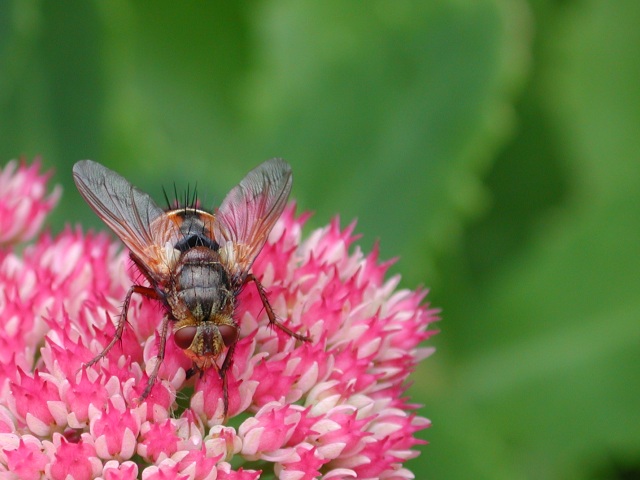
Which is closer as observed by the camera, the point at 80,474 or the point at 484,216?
the point at 80,474

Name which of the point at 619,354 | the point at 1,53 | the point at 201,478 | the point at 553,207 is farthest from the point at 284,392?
the point at 553,207

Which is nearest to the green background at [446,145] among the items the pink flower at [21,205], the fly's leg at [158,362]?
the pink flower at [21,205]

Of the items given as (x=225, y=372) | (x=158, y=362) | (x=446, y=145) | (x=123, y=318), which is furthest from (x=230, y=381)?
(x=446, y=145)

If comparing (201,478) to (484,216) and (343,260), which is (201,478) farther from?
(484,216)

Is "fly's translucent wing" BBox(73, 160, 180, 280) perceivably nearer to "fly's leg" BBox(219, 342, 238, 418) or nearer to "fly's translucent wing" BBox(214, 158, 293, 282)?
"fly's translucent wing" BBox(214, 158, 293, 282)

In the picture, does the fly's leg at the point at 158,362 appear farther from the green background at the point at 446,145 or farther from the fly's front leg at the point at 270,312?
the green background at the point at 446,145

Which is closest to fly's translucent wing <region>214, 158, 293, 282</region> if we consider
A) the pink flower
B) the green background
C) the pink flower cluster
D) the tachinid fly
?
the tachinid fly
